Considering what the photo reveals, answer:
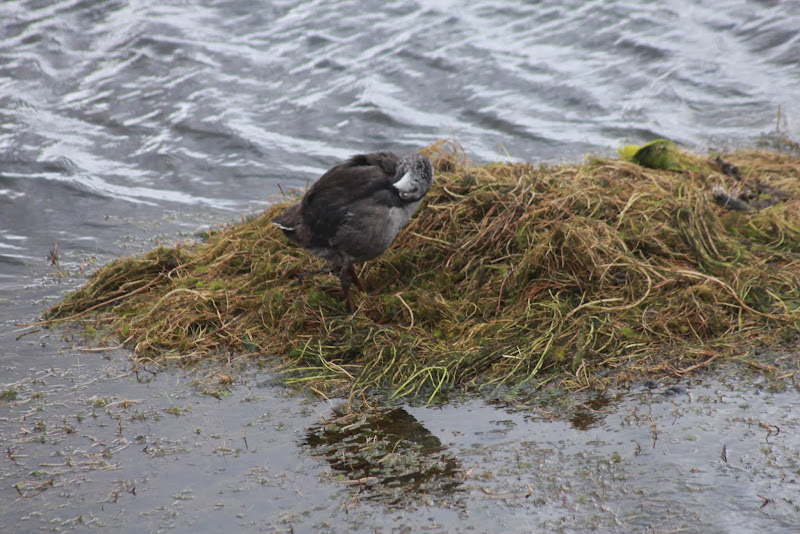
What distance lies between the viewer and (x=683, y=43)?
13023 mm

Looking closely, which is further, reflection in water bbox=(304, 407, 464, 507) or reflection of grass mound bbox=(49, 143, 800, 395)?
reflection of grass mound bbox=(49, 143, 800, 395)

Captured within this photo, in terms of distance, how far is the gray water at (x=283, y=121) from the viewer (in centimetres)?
336

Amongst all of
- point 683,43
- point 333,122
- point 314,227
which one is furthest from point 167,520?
point 683,43

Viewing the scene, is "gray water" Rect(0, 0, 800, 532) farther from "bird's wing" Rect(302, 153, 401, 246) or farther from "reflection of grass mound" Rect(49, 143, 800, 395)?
"bird's wing" Rect(302, 153, 401, 246)

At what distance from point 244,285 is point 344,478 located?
2442mm

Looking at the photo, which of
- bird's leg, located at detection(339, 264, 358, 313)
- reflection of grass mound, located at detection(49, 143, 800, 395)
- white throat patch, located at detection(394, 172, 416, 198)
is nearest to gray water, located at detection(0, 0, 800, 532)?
reflection of grass mound, located at detection(49, 143, 800, 395)

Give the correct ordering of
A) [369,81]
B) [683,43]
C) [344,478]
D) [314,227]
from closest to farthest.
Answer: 1. [344,478]
2. [314,227]
3. [369,81]
4. [683,43]

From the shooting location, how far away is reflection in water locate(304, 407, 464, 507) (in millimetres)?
3348

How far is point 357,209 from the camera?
5.01 meters

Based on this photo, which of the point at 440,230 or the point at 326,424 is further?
the point at 440,230

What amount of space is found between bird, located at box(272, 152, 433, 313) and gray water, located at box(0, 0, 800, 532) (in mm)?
1184

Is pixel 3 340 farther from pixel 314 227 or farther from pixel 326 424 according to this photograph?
pixel 326 424

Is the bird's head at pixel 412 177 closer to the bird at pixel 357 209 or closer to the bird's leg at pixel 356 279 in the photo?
the bird at pixel 357 209

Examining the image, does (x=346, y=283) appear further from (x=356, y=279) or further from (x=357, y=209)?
(x=357, y=209)
